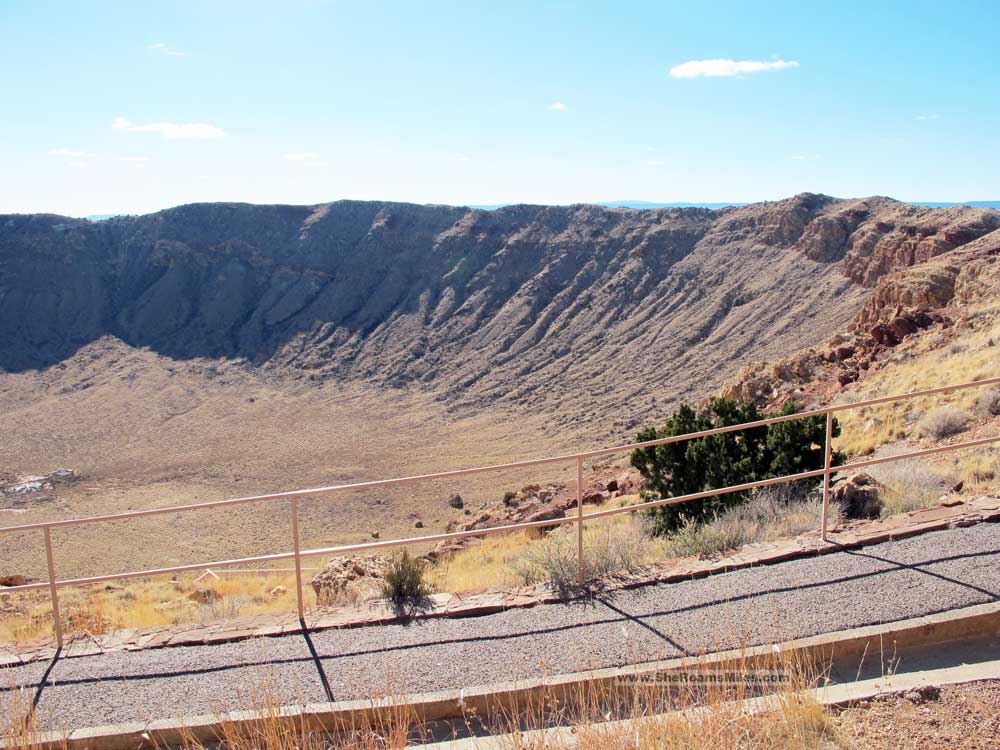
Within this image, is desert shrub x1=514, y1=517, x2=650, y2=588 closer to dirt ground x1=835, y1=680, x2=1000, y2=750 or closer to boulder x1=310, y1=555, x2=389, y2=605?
boulder x1=310, y1=555, x2=389, y2=605

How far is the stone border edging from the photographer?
19.3ft

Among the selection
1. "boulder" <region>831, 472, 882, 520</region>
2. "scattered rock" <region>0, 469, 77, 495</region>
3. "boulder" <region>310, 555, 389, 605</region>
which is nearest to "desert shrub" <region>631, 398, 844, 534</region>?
"boulder" <region>831, 472, 882, 520</region>

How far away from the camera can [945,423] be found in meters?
13.6

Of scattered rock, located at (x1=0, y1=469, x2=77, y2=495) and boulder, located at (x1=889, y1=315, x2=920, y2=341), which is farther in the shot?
scattered rock, located at (x1=0, y1=469, x2=77, y2=495)

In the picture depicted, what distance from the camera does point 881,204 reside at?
39.7m

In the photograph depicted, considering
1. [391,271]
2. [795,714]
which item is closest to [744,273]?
[391,271]

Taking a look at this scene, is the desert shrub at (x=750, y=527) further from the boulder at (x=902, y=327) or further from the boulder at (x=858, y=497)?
the boulder at (x=902, y=327)

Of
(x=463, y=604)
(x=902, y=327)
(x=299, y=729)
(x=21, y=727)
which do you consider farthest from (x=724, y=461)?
(x=902, y=327)

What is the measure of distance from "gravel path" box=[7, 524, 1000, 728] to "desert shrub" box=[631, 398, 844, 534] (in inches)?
160

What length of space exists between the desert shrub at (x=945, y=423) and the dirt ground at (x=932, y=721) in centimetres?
1040

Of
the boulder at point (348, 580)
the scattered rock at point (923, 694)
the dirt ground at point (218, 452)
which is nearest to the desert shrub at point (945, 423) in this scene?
the boulder at point (348, 580)

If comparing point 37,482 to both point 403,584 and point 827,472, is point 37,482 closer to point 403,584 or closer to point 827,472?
point 403,584

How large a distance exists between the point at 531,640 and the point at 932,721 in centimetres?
240

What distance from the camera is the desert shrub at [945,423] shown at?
44.1ft
